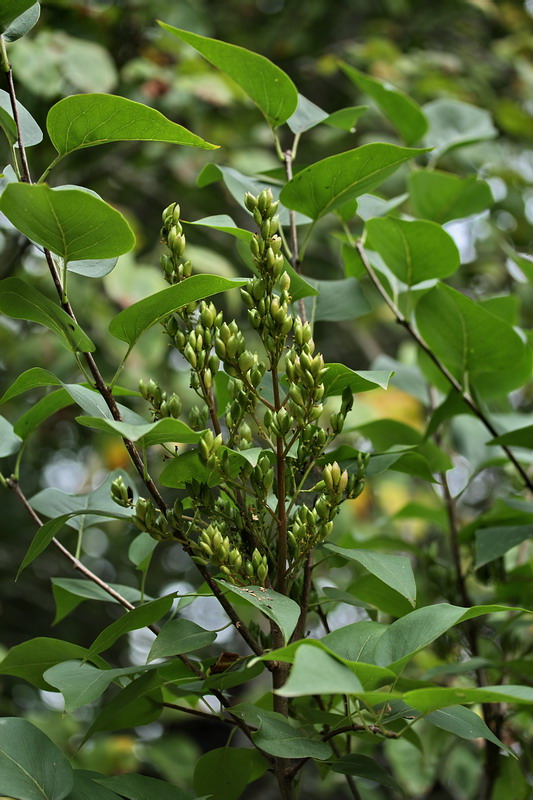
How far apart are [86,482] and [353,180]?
5.57 ft

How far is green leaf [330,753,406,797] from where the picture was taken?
1.40 feet

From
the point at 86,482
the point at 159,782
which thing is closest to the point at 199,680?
the point at 159,782

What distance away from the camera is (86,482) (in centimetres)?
207

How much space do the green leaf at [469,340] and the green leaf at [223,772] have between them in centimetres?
34

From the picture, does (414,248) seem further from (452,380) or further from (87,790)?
(87,790)

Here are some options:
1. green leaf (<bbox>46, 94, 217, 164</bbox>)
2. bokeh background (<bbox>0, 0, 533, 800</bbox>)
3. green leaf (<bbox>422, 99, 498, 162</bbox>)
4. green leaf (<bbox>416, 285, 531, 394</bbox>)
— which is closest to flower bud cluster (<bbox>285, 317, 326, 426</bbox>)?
green leaf (<bbox>46, 94, 217, 164</bbox>)

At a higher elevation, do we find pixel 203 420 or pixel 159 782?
pixel 203 420

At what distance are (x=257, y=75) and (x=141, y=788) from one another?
47cm

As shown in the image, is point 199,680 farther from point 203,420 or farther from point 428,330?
point 428,330

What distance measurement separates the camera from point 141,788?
0.46 m

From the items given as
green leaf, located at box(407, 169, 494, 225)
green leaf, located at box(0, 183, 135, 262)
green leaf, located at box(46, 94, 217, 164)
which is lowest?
green leaf, located at box(407, 169, 494, 225)

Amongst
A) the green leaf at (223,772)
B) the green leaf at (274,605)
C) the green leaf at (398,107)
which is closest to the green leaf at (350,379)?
the green leaf at (274,605)

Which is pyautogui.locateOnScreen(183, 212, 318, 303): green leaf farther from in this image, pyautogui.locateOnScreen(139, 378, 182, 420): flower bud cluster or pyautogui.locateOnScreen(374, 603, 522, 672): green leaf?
pyautogui.locateOnScreen(374, 603, 522, 672): green leaf

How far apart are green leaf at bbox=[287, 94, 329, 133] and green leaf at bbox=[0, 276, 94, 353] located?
30 cm
